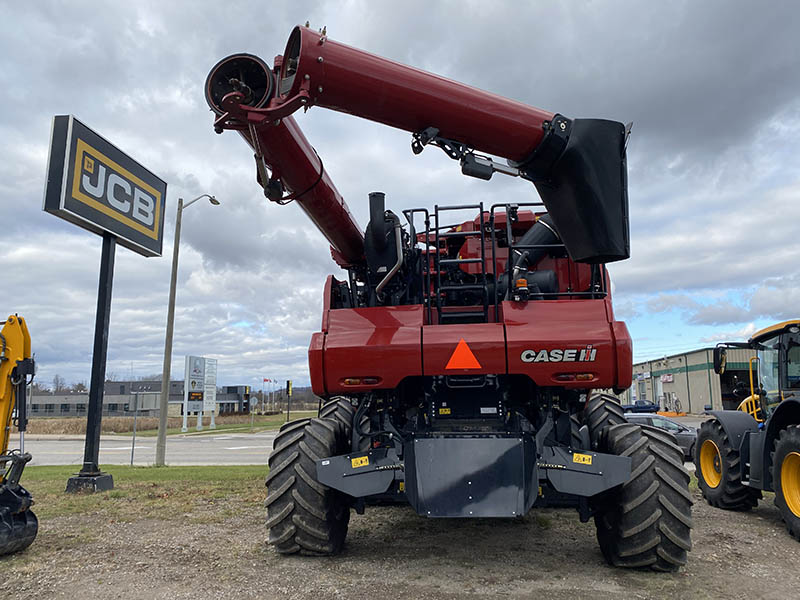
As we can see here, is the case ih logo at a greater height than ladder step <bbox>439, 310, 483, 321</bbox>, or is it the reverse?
ladder step <bbox>439, 310, 483, 321</bbox>

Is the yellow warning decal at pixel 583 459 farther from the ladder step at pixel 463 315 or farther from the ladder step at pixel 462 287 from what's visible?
the ladder step at pixel 462 287

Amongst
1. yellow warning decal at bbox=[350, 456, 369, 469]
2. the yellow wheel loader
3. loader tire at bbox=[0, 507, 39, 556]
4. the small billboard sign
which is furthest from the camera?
the small billboard sign

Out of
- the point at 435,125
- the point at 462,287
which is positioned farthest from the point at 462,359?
the point at 435,125

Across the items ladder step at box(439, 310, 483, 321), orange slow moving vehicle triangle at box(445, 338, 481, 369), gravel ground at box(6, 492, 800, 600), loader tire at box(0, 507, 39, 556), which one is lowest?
gravel ground at box(6, 492, 800, 600)

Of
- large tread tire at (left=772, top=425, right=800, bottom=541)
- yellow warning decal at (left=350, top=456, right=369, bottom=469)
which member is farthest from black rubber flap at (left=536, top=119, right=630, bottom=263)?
large tread tire at (left=772, top=425, right=800, bottom=541)

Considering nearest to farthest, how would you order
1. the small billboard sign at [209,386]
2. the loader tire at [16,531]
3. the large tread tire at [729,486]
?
the loader tire at [16,531]
the large tread tire at [729,486]
the small billboard sign at [209,386]

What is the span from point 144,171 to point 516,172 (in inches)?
384

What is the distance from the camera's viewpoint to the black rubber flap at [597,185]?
182 inches

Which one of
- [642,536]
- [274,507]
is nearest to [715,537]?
[642,536]

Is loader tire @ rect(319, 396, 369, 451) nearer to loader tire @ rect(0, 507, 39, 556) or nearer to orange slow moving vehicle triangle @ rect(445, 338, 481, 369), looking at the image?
orange slow moving vehicle triangle @ rect(445, 338, 481, 369)

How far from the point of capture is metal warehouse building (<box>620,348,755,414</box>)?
41.2 meters

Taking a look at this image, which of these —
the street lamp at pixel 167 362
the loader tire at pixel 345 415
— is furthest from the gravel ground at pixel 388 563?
the street lamp at pixel 167 362

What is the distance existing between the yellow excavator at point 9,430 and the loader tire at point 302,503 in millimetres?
2316

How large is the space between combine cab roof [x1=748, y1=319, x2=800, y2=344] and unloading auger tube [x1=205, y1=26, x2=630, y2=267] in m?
5.09
